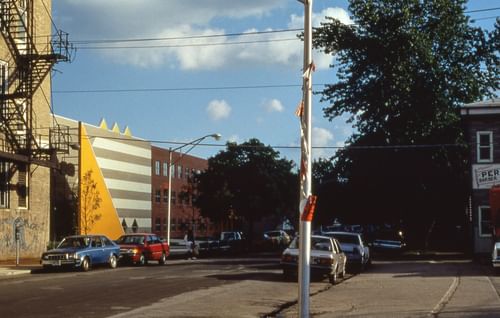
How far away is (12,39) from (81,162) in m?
25.4

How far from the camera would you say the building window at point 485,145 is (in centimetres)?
4309

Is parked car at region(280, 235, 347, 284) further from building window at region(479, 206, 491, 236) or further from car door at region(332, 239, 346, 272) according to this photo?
building window at region(479, 206, 491, 236)

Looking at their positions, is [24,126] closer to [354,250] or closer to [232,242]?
[354,250]

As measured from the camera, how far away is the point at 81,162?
2443 inches

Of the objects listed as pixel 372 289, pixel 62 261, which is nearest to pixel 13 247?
pixel 62 261

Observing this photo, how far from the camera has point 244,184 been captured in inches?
2645

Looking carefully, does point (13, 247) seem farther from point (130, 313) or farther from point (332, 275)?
point (130, 313)

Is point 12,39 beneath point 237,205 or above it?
above

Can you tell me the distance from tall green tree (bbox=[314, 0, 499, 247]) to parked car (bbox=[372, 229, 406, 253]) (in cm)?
228

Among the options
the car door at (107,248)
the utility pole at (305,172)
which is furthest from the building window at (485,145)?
the utility pole at (305,172)

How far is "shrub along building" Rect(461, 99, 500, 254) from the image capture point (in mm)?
42625

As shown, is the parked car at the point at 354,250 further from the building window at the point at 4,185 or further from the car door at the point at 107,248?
the building window at the point at 4,185

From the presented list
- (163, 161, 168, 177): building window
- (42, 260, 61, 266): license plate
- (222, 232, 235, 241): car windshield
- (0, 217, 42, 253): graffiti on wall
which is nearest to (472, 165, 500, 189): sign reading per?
(222, 232, 235, 241): car windshield

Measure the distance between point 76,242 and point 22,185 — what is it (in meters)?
8.66
